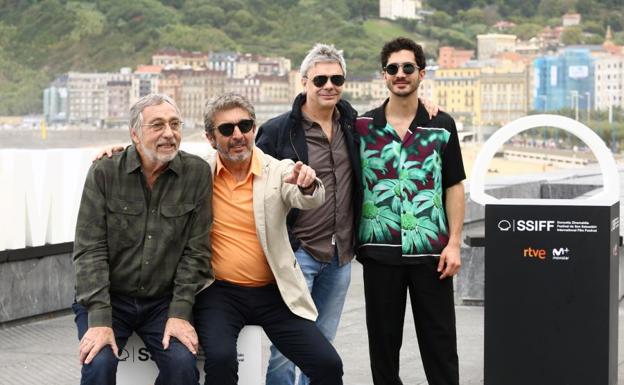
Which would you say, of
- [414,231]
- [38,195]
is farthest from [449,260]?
[38,195]

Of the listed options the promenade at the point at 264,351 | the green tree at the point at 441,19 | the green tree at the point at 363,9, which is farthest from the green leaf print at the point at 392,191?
the green tree at the point at 363,9

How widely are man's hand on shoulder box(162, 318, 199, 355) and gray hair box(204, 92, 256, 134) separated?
45cm

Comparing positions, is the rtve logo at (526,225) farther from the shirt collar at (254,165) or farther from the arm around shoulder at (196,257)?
the arm around shoulder at (196,257)

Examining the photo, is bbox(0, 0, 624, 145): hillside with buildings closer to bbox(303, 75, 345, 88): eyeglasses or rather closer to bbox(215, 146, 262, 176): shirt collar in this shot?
bbox(303, 75, 345, 88): eyeglasses

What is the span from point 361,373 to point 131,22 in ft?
362

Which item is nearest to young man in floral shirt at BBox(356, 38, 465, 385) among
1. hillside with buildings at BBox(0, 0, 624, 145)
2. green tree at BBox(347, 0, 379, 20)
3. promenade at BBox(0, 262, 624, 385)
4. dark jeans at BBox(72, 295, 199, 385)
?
dark jeans at BBox(72, 295, 199, 385)

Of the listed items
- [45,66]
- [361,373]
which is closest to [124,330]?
[361,373]

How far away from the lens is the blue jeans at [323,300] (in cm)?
324

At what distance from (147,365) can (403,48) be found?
1.06 metres

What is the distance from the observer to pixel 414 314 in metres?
3.35

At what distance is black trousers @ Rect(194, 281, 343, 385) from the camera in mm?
2791

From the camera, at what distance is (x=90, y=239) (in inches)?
110

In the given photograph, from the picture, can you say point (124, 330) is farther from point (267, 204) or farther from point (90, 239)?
point (267, 204)

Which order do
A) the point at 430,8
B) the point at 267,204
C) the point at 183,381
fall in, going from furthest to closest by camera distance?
the point at 430,8 → the point at 267,204 → the point at 183,381
